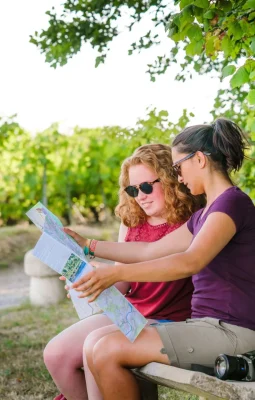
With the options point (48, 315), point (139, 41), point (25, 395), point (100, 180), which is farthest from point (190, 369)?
point (100, 180)

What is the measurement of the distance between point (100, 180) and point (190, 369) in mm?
14404

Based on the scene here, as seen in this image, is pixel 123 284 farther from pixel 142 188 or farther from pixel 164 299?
pixel 142 188

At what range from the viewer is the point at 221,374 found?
236 cm

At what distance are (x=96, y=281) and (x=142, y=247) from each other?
850mm

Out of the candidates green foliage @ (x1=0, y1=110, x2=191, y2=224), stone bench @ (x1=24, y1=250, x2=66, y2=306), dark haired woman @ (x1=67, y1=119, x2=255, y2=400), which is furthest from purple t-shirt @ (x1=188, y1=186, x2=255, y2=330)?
green foliage @ (x1=0, y1=110, x2=191, y2=224)

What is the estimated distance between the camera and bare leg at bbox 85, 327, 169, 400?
8.29 ft

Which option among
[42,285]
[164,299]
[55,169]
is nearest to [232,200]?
[164,299]

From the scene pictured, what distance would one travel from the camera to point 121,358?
253cm

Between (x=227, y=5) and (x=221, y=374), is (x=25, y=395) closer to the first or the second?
(x=221, y=374)

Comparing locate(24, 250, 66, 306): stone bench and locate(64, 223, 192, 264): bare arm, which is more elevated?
locate(64, 223, 192, 264): bare arm

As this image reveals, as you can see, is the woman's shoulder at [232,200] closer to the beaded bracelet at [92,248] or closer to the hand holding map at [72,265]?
the hand holding map at [72,265]

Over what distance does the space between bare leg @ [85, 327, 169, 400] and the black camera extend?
23cm

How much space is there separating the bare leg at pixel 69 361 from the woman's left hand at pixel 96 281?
72cm

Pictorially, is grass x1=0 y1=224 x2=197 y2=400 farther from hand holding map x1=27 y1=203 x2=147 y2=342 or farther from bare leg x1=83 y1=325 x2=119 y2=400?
hand holding map x1=27 y1=203 x2=147 y2=342
